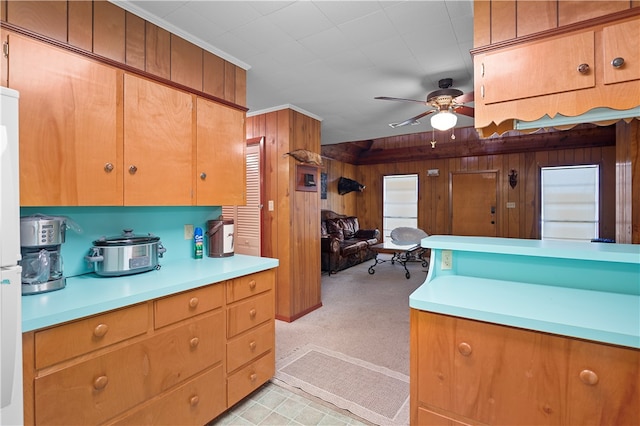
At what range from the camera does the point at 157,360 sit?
156 centimetres

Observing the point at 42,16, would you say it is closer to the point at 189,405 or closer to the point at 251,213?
the point at 189,405

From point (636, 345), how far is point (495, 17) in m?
1.54

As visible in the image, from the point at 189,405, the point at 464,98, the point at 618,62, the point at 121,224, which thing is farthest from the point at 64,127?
the point at 464,98

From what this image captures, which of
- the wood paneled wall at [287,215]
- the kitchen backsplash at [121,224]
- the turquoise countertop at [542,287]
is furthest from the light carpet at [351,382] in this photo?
the kitchen backsplash at [121,224]

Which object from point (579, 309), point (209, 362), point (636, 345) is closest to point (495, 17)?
point (579, 309)

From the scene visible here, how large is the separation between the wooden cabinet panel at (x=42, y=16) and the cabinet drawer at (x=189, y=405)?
187cm

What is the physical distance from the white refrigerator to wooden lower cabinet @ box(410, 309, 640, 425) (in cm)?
143

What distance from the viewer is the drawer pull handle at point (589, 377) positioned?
3.43 feet

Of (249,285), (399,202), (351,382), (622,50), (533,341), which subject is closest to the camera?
(533,341)

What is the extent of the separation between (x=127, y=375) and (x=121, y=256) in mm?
629

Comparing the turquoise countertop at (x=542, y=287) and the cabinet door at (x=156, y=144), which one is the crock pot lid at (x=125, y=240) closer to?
the cabinet door at (x=156, y=144)

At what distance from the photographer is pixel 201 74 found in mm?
2271

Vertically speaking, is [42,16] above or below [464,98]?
below

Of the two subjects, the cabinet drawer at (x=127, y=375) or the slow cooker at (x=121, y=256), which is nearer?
the cabinet drawer at (x=127, y=375)
